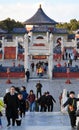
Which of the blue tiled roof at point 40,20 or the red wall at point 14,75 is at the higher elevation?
the blue tiled roof at point 40,20

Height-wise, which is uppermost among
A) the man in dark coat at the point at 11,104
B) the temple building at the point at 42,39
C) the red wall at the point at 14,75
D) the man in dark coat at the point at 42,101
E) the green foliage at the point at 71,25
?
the green foliage at the point at 71,25

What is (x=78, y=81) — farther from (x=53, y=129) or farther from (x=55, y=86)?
(x=53, y=129)

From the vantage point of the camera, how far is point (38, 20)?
326 feet

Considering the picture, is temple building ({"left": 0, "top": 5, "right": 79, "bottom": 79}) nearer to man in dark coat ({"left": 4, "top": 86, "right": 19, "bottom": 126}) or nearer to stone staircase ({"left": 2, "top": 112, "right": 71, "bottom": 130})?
stone staircase ({"left": 2, "top": 112, "right": 71, "bottom": 130})

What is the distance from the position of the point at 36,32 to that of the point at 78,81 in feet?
143

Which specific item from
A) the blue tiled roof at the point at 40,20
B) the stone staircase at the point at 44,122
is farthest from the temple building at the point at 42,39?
the stone staircase at the point at 44,122

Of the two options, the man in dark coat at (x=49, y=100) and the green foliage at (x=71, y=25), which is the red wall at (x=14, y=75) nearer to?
the man in dark coat at (x=49, y=100)

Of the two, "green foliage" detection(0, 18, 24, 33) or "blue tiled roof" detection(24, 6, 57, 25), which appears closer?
"blue tiled roof" detection(24, 6, 57, 25)

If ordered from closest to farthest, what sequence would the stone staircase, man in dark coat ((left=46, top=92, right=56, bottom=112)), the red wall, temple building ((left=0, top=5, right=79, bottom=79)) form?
the stone staircase → man in dark coat ((left=46, top=92, right=56, bottom=112)) → temple building ((left=0, top=5, right=79, bottom=79)) → the red wall

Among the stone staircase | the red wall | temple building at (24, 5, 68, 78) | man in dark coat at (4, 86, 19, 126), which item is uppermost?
temple building at (24, 5, 68, 78)

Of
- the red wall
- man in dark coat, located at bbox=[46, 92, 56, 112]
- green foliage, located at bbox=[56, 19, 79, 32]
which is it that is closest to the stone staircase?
man in dark coat, located at bbox=[46, 92, 56, 112]

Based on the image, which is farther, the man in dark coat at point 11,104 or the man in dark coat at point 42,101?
A: the man in dark coat at point 42,101

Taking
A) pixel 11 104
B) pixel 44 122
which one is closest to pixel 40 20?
pixel 44 122

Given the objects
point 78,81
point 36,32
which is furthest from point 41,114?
point 36,32
